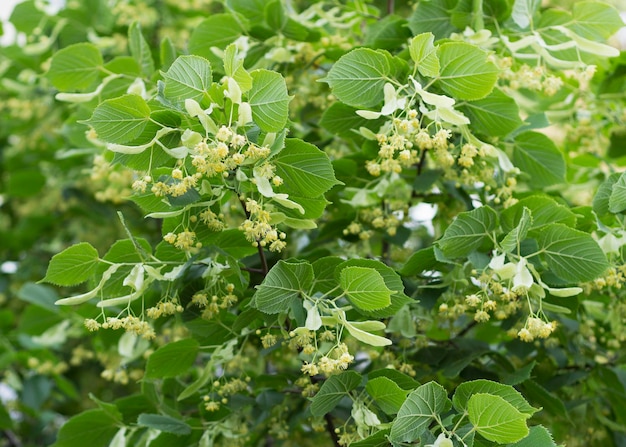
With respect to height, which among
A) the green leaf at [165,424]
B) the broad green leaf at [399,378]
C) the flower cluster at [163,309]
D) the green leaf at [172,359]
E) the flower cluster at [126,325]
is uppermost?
the flower cluster at [126,325]

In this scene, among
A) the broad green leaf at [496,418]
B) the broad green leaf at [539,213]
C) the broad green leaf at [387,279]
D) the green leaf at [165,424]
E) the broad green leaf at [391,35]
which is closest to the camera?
the broad green leaf at [496,418]

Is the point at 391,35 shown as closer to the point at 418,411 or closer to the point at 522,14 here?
the point at 522,14

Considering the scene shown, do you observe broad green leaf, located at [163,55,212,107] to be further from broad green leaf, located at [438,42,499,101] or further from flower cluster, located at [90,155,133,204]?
broad green leaf, located at [438,42,499,101]

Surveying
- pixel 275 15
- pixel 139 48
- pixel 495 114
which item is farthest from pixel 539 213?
pixel 139 48

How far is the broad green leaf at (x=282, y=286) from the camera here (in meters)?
1.38

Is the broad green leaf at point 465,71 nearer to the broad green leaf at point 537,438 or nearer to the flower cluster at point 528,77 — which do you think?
the flower cluster at point 528,77

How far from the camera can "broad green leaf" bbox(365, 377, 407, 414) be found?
1.42 metres

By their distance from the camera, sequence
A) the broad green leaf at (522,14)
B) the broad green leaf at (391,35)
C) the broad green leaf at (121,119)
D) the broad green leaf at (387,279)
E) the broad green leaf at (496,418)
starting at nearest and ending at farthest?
the broad green leaf at (496,418)
the broad green leaf at (121,119)
the broad green leaf at (387,279)
the broad green leaf at (522,14)
the broad green leaf at (391,35)

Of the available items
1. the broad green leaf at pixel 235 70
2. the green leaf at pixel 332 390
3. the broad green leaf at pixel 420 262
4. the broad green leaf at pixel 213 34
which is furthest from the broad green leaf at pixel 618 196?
the broad green leaf at pixel 213 34

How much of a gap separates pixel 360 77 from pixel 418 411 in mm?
634

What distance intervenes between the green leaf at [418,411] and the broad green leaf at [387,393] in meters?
0.09

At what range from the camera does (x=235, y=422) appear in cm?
178

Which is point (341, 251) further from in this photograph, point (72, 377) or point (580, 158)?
point (72, 377)

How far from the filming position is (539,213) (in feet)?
5.18
